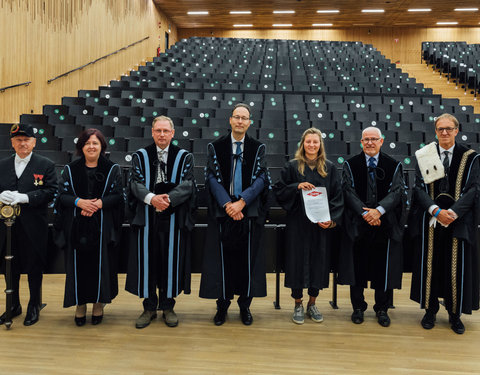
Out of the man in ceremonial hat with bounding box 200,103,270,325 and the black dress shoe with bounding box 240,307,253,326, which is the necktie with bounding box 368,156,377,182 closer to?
the man in ceremonial hat with bounding box 200,103,270,325

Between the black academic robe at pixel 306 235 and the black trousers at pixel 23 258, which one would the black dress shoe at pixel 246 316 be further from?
the black trousers at pixel 23 258

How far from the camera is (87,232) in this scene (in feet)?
9.05

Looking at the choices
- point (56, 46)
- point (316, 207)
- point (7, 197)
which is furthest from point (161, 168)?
point (56, 46)

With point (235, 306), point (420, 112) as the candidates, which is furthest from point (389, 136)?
point (235, 306)

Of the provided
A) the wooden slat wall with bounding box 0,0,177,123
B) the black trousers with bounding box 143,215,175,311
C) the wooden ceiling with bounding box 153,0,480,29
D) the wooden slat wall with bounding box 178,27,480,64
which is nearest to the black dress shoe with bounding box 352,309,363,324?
the black trousers with bounding box 143,215,175,311

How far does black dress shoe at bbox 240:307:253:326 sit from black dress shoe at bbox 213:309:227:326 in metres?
0.12

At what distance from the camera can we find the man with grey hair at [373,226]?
289cm

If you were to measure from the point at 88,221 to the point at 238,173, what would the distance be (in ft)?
3.44

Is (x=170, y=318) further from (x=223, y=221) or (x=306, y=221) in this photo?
(x=306, y=221)

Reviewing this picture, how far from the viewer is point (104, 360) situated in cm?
238

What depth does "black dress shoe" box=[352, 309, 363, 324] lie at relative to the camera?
116 inches

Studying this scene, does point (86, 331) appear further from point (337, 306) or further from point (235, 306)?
point (337, 306)

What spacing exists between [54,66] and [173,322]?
7.08 m

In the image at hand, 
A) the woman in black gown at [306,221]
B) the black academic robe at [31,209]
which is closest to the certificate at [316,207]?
the woman in black gown at [306,221]
